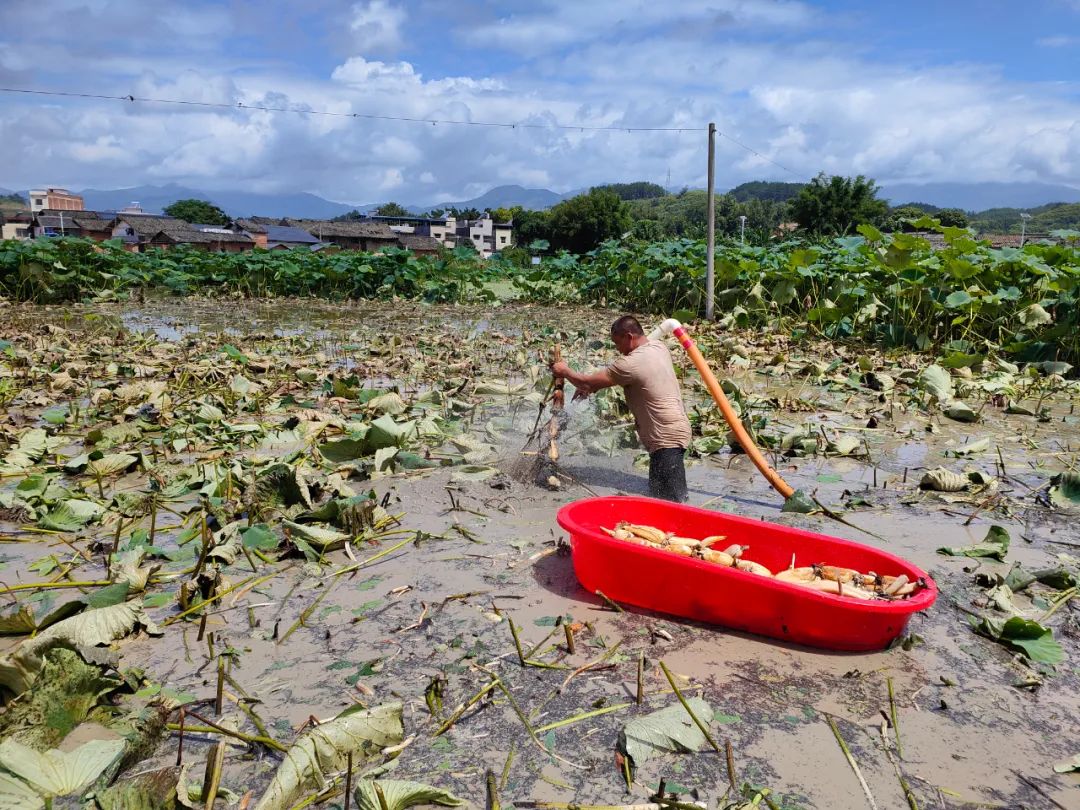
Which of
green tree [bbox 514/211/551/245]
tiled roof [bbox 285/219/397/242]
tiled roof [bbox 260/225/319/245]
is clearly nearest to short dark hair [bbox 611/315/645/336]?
tiled roof [bbox 285/219/397/242]

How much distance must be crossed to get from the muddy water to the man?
1.97 ft

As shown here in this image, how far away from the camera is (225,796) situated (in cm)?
217

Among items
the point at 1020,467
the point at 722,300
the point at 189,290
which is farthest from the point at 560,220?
the point at 1020,467

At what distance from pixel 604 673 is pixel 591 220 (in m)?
60.7

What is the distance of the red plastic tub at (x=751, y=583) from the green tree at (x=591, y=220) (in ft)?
189

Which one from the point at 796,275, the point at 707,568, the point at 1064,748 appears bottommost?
the point at 1064,748

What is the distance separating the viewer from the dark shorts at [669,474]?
4773 mm

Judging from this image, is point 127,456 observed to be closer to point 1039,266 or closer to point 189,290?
point 1039,266

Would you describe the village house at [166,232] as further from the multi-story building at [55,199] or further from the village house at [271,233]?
the multi-story building at [55,199]

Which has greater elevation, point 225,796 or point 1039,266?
→ point 1039,266

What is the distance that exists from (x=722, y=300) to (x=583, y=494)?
8931mm

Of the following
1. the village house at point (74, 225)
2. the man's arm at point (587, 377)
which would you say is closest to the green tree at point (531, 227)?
the village house at point (74, 225)

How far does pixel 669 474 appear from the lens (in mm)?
4793

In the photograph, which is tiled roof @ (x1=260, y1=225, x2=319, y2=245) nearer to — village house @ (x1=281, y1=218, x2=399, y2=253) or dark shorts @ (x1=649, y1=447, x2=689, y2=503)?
village house @ (x1=281, y1=218, x2=399, y2=253)
